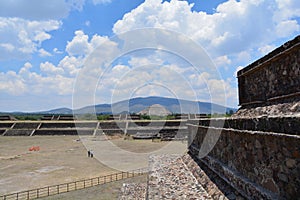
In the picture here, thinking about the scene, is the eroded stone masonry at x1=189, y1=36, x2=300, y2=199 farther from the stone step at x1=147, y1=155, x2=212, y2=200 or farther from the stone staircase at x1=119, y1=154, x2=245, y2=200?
the stone step at x1=147, y1=155, x2=212, y2=200

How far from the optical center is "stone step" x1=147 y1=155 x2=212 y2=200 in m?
6.67

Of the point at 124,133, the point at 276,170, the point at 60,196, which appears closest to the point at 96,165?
the point at 60,196

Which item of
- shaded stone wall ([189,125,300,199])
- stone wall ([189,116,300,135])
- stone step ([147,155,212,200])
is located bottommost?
stone step ([147,155,212,200])

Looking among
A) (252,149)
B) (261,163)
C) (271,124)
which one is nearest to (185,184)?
(252,149)

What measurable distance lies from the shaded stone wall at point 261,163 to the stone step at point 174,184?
88 cm

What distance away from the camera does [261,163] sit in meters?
4.32

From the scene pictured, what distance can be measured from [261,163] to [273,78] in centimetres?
364

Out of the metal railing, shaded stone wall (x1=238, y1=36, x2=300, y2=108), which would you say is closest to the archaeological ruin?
shaded stone wall (x1=238, y1=36, x2=300, y2=108)

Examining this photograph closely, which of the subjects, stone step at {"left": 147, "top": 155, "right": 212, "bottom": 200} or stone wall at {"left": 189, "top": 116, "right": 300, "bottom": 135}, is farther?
stone step at {"left": 147, "top": 155, "right": 212, "bottom": 200}

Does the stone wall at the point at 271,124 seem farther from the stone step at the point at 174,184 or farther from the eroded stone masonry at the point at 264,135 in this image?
the stone step at the point at 174,184

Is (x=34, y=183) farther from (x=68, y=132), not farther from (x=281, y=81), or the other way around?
(x=68, y=132)

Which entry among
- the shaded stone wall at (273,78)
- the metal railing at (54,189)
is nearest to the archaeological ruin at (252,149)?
the shaded stone wall at (273,78)

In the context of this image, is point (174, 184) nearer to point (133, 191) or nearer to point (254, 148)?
point (254, 148)

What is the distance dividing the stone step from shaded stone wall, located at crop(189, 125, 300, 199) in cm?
88
